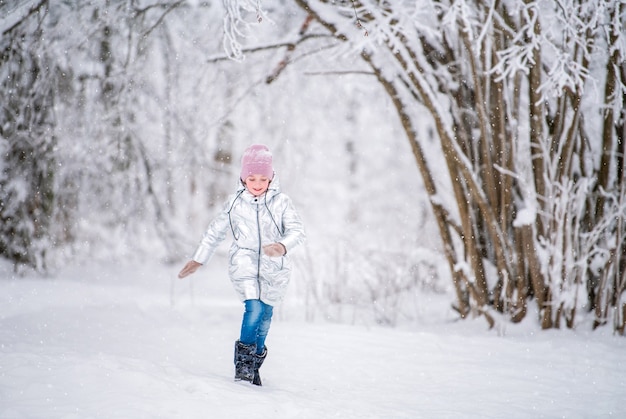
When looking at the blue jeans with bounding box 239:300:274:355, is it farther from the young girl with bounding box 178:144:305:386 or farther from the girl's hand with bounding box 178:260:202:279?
the girl's hand with bounding box 178:260:202:279

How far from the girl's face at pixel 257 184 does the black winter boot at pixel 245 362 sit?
0.87m

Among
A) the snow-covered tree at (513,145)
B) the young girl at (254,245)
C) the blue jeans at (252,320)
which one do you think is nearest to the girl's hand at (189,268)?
the young girl at (254,245)

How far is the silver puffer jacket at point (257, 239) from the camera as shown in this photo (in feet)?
10.8

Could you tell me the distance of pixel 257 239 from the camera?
3316 mm

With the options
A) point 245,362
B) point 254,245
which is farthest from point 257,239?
point 245,362

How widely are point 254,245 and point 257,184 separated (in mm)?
351

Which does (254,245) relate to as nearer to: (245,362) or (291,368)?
(245,362)

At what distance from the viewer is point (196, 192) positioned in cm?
1350

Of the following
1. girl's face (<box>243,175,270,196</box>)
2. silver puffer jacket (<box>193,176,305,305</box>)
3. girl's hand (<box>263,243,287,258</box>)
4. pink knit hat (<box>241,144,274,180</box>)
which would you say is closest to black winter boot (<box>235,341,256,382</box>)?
silver puffer jacket (<box>193,176,305,305</box>)

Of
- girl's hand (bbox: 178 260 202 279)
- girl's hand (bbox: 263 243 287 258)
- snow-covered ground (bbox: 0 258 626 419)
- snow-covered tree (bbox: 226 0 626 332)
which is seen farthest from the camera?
snow-covered tree (bbox: 226 0 626 332)

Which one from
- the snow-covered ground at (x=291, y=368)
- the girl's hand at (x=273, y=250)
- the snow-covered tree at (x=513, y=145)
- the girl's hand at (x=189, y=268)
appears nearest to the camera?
the snow-covered ground at (x=291, y=368)

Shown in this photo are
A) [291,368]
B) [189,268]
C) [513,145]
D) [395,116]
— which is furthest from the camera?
[395,116]

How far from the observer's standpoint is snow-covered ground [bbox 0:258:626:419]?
108 inches

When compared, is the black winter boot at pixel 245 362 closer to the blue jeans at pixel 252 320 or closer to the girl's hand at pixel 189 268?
the blue jeans at pixel 252 320
